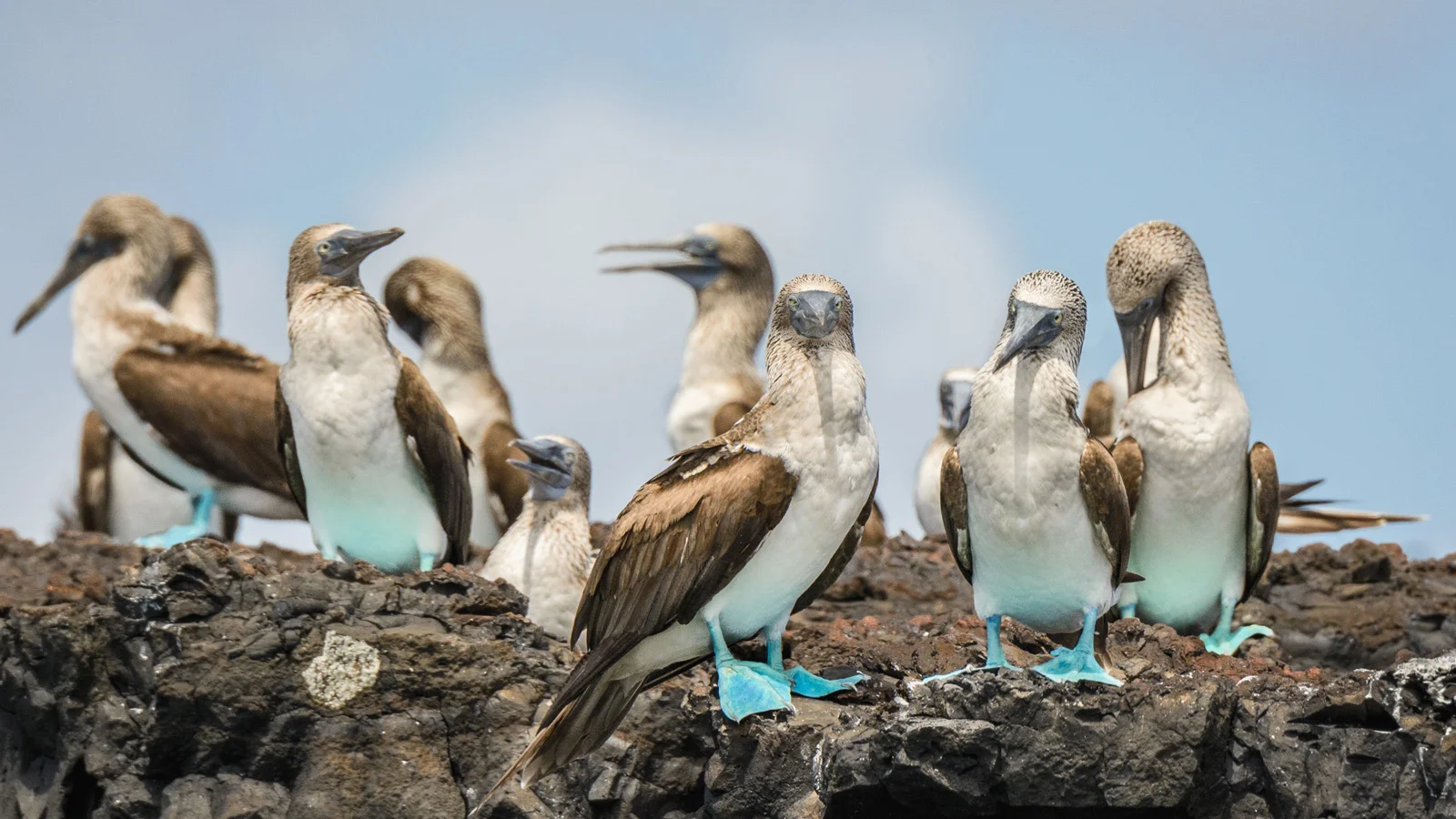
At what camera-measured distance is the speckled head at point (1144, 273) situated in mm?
10742

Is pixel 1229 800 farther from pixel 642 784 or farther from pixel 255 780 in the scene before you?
pixel 255 780

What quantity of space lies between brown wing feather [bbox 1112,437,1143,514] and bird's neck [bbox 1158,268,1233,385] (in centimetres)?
47

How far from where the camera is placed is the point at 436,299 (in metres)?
16.7

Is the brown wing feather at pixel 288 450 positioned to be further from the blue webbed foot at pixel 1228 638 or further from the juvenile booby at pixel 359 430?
the blue webbed foot at pixel 1228 638

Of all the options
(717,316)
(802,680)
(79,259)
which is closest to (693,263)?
(717,316)

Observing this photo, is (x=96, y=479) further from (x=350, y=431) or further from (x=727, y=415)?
(x=350, y=431)

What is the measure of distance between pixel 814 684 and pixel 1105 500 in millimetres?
1477

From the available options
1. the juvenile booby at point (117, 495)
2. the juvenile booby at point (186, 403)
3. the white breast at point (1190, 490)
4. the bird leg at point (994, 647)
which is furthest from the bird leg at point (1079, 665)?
the juvenile booby at point (117, 495)

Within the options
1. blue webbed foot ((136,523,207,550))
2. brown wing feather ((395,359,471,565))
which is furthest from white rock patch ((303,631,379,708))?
blue webbed foot ((136,523,207,550))

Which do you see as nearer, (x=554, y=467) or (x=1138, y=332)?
(x=1138, y=332)

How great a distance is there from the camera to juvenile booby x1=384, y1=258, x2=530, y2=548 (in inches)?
631

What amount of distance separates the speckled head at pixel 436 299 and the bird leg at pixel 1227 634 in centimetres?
793

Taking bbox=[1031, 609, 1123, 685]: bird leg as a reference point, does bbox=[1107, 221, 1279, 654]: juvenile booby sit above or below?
above

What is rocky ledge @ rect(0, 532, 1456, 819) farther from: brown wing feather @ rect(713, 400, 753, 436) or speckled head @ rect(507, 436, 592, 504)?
brown wing feather @ rect(713, 400, 753, 436)
